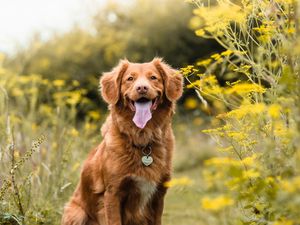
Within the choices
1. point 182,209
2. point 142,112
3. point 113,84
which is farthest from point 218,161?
point 182,209

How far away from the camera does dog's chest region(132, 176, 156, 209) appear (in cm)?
430

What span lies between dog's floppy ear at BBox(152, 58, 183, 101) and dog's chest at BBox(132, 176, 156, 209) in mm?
A: 689

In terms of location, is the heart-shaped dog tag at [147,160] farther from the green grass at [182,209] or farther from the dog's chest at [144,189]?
the green grass at [182,209]

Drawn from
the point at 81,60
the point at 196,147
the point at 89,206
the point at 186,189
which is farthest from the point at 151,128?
the point at 81,60

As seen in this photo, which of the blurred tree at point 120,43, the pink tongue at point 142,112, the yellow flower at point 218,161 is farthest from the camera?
the blurred tree at point 120,43

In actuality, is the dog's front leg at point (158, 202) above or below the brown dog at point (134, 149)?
below

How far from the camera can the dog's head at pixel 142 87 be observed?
4355 millimetres

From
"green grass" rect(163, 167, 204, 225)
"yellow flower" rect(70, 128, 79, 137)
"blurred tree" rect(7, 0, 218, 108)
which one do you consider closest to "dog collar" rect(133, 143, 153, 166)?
"green grass" rect(163, 167, 204, 225)

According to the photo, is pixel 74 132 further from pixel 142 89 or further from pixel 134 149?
pixel 142 89

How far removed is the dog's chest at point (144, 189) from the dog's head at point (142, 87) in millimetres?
399

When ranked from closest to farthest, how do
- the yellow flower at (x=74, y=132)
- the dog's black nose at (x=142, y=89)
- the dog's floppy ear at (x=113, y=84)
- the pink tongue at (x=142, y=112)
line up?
the dog's black nose at (x=142, y=89), the pink tongue at (x=142, y=112), the dog's floppy ear at (x=113, y=84), the yellow flower at (x=74, y=132)

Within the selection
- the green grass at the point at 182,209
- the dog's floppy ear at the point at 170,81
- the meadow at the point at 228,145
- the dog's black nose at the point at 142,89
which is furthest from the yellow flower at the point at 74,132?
the dog's black nose at the point at 142,89

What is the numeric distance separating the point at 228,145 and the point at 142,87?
1.50 m

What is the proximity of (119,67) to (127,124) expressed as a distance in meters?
0.51
